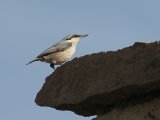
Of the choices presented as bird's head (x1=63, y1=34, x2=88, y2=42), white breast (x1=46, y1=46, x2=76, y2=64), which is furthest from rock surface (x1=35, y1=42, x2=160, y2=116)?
bird's head (x1=63, y1=34, x2=88, y2=42)

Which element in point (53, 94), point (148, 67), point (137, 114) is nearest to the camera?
point (148, 67)

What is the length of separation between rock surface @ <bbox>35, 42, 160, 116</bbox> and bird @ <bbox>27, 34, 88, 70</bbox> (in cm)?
382

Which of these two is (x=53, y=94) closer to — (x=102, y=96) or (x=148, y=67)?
(x=102, y=96)

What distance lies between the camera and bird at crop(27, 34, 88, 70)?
382 inches

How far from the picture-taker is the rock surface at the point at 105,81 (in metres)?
5.09

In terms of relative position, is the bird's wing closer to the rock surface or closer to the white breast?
the white breast

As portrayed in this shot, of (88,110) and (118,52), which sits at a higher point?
(118,52)

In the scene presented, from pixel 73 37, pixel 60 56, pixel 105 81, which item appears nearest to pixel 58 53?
pixel 60 56

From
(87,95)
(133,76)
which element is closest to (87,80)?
(87,95)

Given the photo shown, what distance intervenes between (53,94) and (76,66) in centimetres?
36

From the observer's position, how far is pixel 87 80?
546 cm

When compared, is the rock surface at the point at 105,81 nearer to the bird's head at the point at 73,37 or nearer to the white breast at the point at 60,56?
the white breast at the point at 60,56

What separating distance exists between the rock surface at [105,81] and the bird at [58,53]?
3819mm

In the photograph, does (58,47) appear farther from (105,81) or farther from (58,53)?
(105,81)
